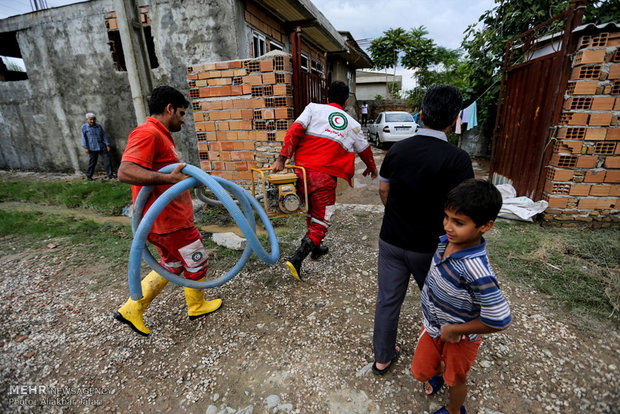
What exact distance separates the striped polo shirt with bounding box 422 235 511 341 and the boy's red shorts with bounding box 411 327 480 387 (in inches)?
2.1

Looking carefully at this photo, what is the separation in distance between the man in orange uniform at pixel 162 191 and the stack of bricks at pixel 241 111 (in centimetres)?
231

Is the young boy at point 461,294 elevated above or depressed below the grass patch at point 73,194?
above

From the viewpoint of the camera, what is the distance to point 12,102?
7.99 metres

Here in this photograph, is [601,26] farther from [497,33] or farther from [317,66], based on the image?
[317,66]

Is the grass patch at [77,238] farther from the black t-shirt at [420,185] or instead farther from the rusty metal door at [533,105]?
the rusty metal door at [533,105]

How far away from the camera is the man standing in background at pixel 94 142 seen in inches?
268

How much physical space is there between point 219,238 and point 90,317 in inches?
61.4

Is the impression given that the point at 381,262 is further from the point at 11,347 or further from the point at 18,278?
the point at 18,278

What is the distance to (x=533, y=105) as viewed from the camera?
13.8 feet

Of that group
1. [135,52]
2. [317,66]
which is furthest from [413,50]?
[135,52]

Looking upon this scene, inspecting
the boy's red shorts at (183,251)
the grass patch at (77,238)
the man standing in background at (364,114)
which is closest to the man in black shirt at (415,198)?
the boy's red shorts at (183,251)

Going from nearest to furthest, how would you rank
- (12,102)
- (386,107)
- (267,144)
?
(267,144), (12,102), (386,107)

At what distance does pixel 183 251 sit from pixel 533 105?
5.00m

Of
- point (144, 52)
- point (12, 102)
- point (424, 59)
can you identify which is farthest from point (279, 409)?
point (424, 59)
